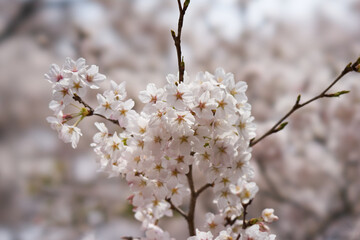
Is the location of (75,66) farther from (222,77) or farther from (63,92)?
(222,77)

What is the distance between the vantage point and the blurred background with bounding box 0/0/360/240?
143 centimetres

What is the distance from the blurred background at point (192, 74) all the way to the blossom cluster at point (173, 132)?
95 centimetres

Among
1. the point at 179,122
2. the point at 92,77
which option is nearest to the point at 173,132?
the point at 179,122

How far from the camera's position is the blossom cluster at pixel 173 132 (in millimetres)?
465

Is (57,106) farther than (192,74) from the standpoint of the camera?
No

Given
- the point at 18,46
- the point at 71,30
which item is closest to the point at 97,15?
the point at 71,30

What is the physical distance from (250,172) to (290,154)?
102cm

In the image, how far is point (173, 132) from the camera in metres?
0.46

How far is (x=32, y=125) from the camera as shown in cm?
154

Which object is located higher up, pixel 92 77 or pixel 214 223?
pixel 92 77

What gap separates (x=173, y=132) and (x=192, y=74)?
1.16 meters

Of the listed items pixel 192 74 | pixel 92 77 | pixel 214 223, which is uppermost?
pixel 192 74

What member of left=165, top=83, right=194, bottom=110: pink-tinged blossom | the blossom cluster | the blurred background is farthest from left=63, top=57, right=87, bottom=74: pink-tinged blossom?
the blurred background

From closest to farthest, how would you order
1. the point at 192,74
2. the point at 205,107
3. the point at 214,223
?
the point at 205,107
the point at 214,223
the point at 192,74
